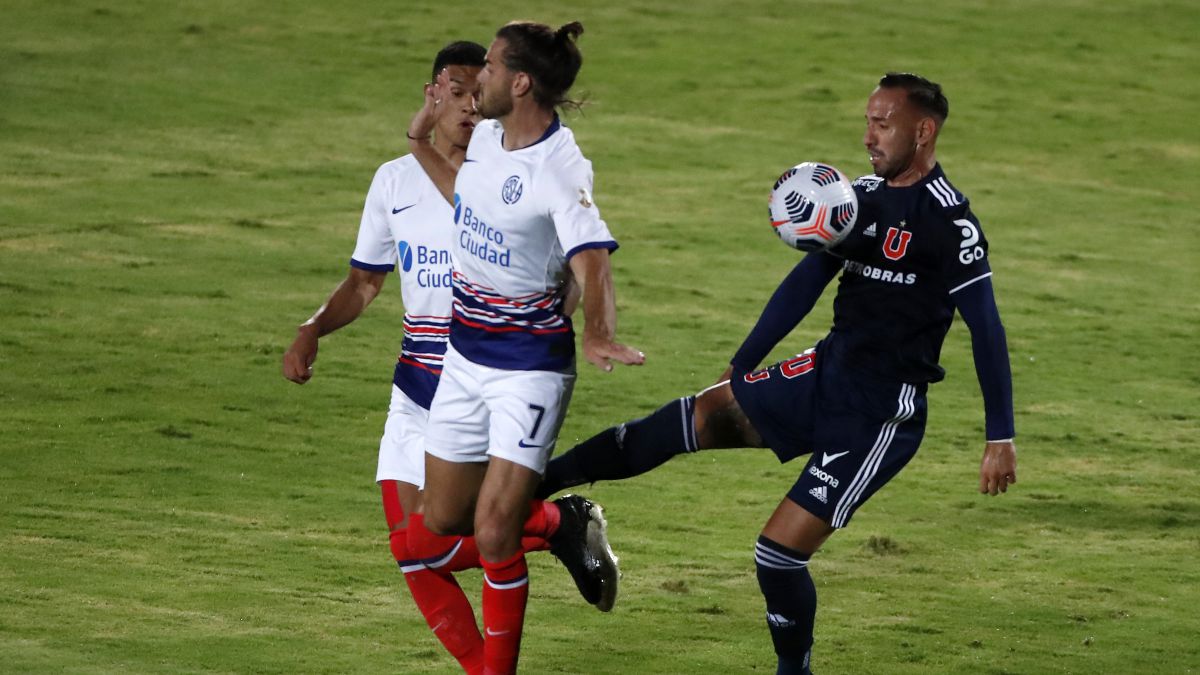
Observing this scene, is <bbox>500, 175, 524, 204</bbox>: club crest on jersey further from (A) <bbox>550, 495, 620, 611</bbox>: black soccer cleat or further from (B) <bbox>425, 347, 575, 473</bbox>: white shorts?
(A) <bbox>550, 495, 620, 611</bbox>: black soccer cleat

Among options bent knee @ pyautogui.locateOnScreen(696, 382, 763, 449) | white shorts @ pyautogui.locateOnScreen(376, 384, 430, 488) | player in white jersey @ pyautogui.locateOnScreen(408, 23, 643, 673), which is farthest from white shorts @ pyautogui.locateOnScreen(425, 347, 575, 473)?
bent knee @ pyautogui.locateOnScreen(696, 382, 763, 449)

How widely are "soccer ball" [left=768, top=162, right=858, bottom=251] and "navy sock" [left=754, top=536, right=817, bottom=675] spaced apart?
1.04m

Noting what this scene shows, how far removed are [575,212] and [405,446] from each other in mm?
1266

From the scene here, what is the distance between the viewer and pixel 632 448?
6727 mm

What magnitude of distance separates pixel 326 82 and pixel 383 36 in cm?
196

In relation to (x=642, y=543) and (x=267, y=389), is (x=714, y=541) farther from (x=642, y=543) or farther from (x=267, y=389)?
(x=267, y=389)

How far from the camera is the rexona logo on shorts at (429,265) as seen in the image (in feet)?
21.8

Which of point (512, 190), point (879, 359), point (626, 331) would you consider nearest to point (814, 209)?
point (879, 359)

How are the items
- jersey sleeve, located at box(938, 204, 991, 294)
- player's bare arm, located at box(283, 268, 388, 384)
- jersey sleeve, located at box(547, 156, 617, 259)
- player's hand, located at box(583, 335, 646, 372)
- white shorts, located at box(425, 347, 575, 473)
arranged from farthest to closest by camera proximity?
player's bare arm, located at box(283, 268, 388, 384) → jersey sleeve, located at box(938, 204, 991, 294) → white shorts, located at box(425, 347, 575, 473) → jersey sleeve, located at box(547, 156, 617, 259) → player's hand, located at box(583, 335, 646, 372)

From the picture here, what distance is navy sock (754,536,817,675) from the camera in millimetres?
6328

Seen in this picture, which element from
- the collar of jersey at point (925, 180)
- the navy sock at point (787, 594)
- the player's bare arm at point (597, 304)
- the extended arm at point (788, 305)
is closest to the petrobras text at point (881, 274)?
the extended arm at point (788, 305)

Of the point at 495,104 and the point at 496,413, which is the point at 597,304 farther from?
the point at 495,104

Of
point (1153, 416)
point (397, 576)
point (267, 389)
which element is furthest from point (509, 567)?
point (1153, 416)

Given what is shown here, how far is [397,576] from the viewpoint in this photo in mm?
8180
